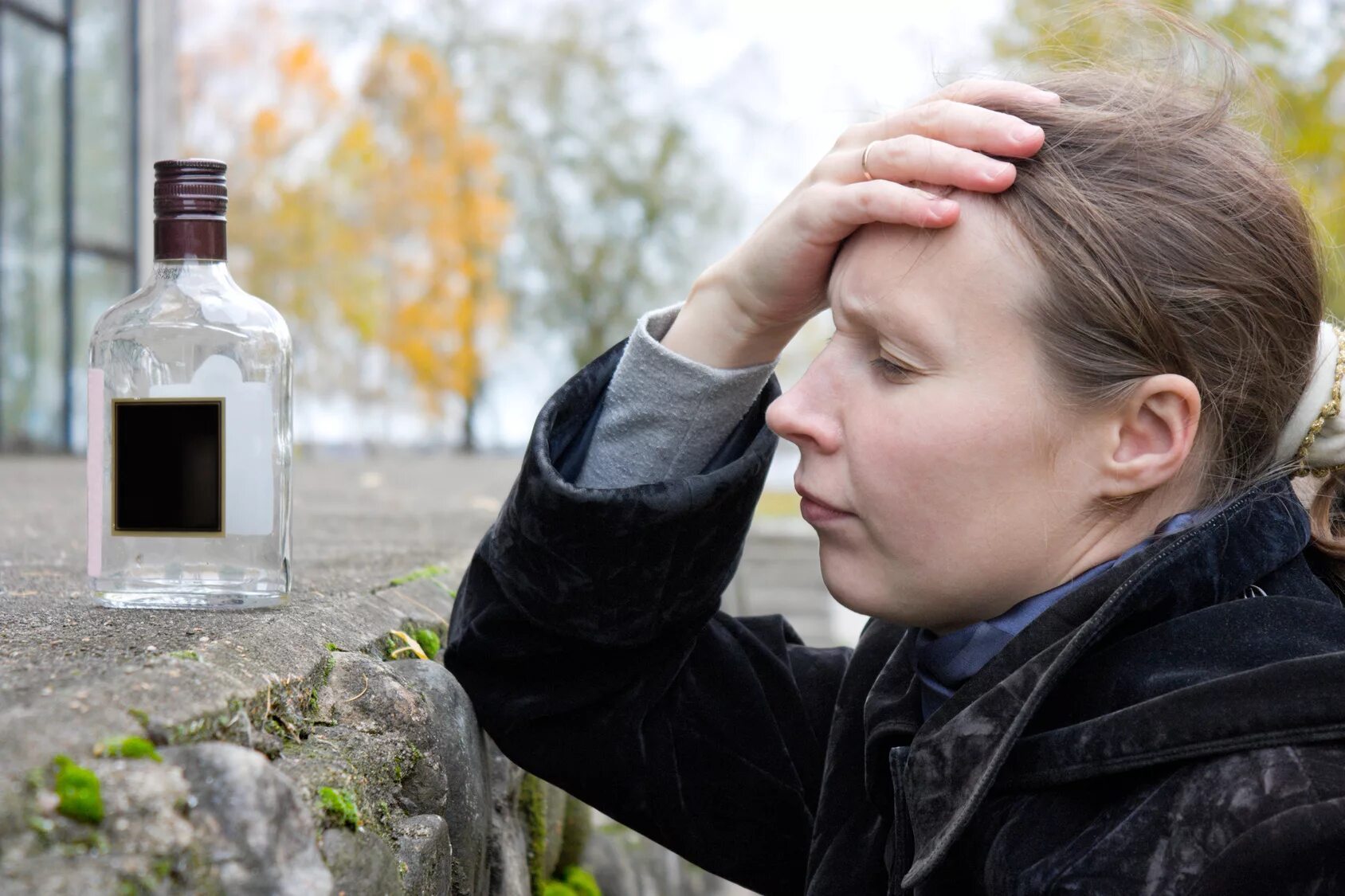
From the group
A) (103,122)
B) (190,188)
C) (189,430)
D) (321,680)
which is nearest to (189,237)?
(190,188)

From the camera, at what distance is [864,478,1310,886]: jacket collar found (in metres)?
1.27

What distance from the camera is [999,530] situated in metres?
1.41

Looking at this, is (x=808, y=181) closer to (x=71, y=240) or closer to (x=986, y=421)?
(x=986, y=421)

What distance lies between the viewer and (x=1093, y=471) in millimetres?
1405

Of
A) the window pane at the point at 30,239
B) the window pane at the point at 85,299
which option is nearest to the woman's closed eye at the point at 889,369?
the window pane at the point at 30,239

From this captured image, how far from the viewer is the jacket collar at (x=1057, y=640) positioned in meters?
1.27

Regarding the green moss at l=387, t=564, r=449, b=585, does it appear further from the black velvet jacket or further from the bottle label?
the bottle label

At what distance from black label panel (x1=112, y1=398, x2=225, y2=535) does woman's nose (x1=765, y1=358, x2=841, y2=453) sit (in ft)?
2.01

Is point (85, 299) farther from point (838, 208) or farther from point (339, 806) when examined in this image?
point (339, 806)

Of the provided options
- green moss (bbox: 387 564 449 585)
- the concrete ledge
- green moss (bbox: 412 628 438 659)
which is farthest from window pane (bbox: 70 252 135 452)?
green moss (bbox: 412 628 438 659)

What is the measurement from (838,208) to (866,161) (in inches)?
2.4

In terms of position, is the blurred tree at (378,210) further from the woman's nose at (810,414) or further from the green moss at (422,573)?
the woman's nose at (810,414)

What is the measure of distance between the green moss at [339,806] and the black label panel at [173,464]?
0.45 m

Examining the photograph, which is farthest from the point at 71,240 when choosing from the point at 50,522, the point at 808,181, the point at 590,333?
the point at 590,333
